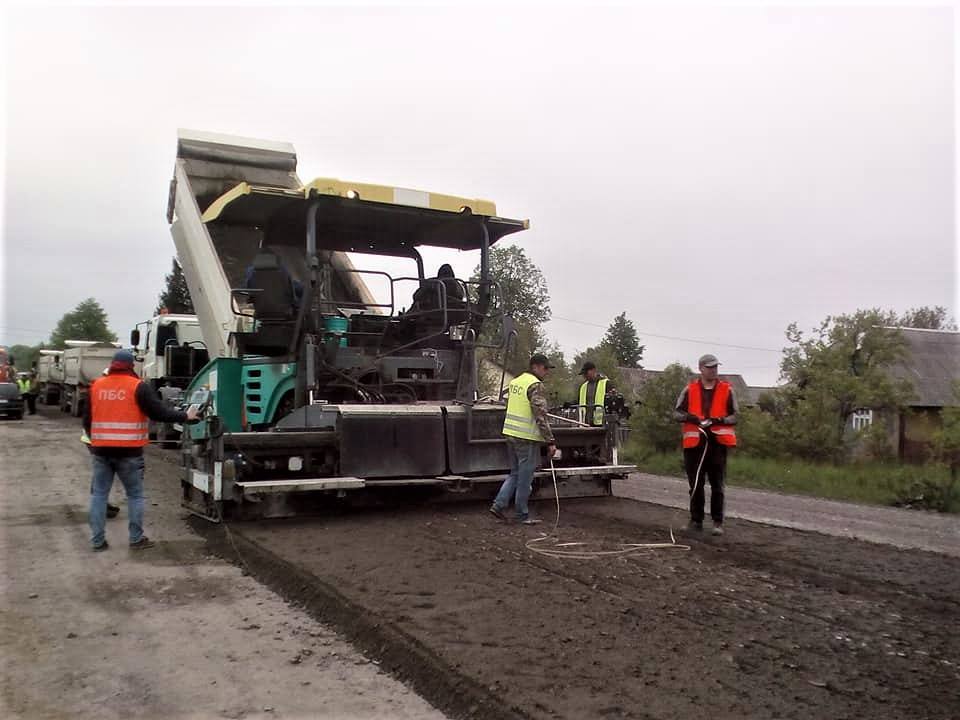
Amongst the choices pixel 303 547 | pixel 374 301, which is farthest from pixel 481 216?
pixel 303 547

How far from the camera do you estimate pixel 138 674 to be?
3.84 meters

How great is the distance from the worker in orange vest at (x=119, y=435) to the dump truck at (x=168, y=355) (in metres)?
6.65

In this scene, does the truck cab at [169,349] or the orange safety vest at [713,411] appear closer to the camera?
the orange safety vest at [713,411]

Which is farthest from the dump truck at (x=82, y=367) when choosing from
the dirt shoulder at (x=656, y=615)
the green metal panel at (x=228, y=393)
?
the dirt shoulder at (x=656, y=615)

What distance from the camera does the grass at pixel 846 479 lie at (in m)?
10.8

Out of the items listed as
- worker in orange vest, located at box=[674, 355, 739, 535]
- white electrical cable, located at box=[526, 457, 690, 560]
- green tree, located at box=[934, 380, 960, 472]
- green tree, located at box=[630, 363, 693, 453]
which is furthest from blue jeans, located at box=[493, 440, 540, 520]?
green tree, located at box=[630, 363, 693, 453]

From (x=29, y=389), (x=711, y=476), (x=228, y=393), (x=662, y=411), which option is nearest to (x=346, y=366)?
(x=228, y=393)

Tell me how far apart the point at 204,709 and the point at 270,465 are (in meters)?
3.82

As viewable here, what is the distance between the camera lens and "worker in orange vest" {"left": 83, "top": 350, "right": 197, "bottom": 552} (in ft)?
21.7

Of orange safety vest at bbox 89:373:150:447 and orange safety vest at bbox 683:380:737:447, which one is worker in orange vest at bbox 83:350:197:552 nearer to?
orange safety vest at bbox 89:373:150:447

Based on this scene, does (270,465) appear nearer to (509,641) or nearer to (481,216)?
(481,216)

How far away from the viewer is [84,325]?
7188cm

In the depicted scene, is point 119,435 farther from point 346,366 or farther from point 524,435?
point 524,435

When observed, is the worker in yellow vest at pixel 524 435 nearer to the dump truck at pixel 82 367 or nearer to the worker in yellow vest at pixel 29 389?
the dump truck at pixel 82 367
